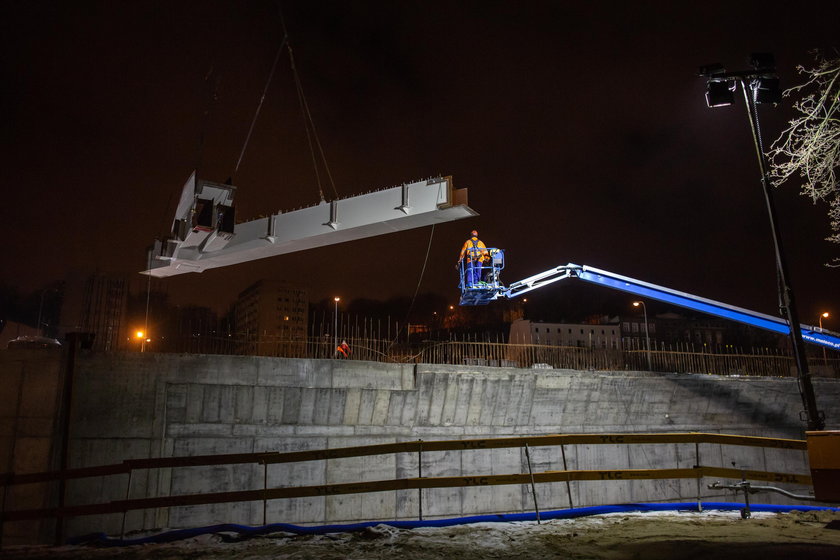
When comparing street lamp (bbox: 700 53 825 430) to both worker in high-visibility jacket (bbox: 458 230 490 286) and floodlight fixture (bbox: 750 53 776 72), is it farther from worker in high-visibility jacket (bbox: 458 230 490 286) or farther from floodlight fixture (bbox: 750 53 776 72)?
worker in high-visibility jacket (bbox: 458 230 490 286)

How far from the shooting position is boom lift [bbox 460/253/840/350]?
612 inches

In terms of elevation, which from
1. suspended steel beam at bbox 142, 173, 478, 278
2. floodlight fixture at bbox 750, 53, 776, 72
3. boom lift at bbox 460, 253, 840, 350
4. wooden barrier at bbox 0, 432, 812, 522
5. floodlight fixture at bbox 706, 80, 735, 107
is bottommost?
wooden barrier at bbox 0, 432, 812, 522

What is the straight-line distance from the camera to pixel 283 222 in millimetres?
14641

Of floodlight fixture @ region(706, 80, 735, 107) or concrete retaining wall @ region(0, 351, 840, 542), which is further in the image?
concrete retaining wall @ region(0, 351, 840, 542)

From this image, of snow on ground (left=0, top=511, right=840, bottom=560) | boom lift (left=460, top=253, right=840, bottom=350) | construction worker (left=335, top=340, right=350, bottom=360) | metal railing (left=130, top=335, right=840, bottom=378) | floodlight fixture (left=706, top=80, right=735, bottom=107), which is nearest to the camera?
snow on ground (left=0, top=511, right=840, bottom=560)

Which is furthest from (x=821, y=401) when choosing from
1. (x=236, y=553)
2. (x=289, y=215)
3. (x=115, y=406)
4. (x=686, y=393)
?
(x=115, y=406)

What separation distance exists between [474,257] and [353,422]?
5651 millimetres

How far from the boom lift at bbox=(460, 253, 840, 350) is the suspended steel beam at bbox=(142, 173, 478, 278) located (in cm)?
287

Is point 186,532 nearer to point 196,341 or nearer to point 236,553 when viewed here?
point 236,553

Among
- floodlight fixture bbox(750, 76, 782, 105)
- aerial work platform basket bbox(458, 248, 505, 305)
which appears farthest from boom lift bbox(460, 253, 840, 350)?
floodlight fixture bbox(750, 76, 782, 105)

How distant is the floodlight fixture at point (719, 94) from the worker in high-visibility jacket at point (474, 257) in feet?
24.1

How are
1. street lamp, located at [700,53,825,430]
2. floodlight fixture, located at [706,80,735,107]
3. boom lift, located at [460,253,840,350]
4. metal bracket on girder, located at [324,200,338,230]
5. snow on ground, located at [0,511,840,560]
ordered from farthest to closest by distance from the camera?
boom lift, located at [460,253,840,350]
metal bracket on girder, located at [324,200,338,230]
floodlight fixture, located at [706,80,735,107]
street lamp, located at [700,53,825,430]
snow on ground, located at [0,511,840,560]

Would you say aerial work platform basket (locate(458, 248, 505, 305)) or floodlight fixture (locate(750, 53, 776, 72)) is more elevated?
floodlight fixture (locate(750, 53, 776, 72))

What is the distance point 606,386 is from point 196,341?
442 inches
